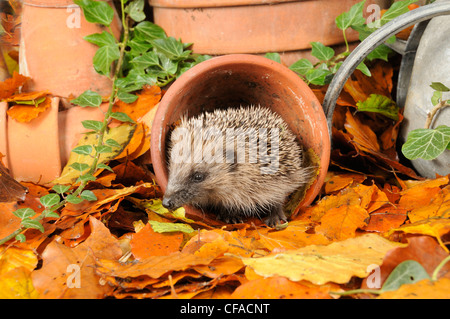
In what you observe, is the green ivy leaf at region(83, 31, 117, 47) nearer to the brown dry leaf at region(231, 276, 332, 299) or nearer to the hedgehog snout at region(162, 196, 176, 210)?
the hedgehog snout at region(162, 196, 176, 210)

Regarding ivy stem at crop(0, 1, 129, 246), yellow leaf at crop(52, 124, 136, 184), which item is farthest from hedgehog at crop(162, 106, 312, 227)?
ivy stem at crop(0, 1, 129, 246)

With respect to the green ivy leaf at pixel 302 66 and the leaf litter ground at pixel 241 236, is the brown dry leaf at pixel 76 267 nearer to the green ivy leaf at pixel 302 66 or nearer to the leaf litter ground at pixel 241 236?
the leaf litter ground at pixel 241 236

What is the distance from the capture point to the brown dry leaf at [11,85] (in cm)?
248

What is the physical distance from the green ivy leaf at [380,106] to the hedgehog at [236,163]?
505 millimetres

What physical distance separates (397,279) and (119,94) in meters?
1.76

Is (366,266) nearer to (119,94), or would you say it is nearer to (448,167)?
(448,167)

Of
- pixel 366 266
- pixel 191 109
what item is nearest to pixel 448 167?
pixel 366 266

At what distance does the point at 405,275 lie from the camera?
1362 mm

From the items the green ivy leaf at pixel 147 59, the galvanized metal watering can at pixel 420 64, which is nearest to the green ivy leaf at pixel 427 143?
the galvanized metal watering can at pixel 420 64

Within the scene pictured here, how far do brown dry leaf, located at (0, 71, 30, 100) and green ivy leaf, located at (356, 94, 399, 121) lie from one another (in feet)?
6.51

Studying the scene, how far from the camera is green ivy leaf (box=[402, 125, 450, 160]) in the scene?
6.70 ft

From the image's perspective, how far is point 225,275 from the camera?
156 centimetres

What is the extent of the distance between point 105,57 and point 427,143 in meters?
1.82

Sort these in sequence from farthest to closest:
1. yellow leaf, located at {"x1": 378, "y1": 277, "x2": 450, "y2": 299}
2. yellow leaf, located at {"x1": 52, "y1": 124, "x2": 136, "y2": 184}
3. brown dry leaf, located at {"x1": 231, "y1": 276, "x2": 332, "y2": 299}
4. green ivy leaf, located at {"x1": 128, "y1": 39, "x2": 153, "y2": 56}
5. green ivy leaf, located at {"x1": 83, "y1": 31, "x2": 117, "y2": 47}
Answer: green ivy leaf, located at {"x1": 128, "y1": 39, "x2": 153, "y2": 56} → green ivy leaf, located at {"x1": 83, "y1": 31, "x2": 117, "y2": 47} → yellow leaf, located at {"x1": 52, "y1": 124, "x2": 136, "y2": 184} → brown dry leaf, located at {"x1": 231, "y1": 276, "x2": 332, "y2": 299} → yellow leaf, located at {"x1": 378, "y1": 277, "x2": 450, "y2": 299}
